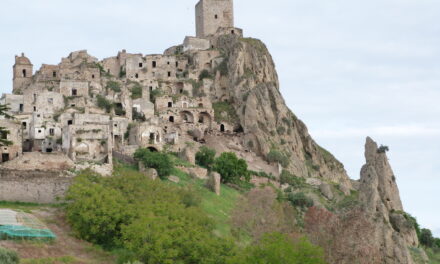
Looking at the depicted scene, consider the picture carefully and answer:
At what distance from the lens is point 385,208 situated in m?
78.2

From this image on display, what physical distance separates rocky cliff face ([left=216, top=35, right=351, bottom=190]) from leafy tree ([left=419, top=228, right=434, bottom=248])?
11390 mm

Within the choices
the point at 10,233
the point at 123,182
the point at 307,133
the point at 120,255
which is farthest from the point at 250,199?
the point at 307,133

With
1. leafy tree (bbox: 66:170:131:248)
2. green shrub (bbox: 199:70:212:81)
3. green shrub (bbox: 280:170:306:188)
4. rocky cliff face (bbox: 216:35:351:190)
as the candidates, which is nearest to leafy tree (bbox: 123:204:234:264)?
leafy tree (bbox: 66:170:131:248)

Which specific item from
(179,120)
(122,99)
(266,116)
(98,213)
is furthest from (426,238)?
(98,213)

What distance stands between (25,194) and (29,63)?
39.4m

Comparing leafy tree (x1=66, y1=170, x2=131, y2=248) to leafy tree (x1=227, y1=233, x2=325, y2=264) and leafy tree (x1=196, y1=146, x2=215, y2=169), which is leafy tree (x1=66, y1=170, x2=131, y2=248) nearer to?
leafy tree (x1=227, y1=233, x2=325, y2=264)

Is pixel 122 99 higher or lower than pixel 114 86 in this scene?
lower

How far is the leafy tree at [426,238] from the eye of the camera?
305ft

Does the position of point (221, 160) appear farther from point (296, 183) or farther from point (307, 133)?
point (307, 133)

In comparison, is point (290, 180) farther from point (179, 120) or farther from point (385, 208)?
point (179, 120)

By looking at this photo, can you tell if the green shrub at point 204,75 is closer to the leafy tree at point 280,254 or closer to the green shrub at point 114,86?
the green shrub at point 114,86

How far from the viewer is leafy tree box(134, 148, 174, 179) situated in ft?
240

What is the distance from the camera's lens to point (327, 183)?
92.4 m

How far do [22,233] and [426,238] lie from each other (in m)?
57.3
